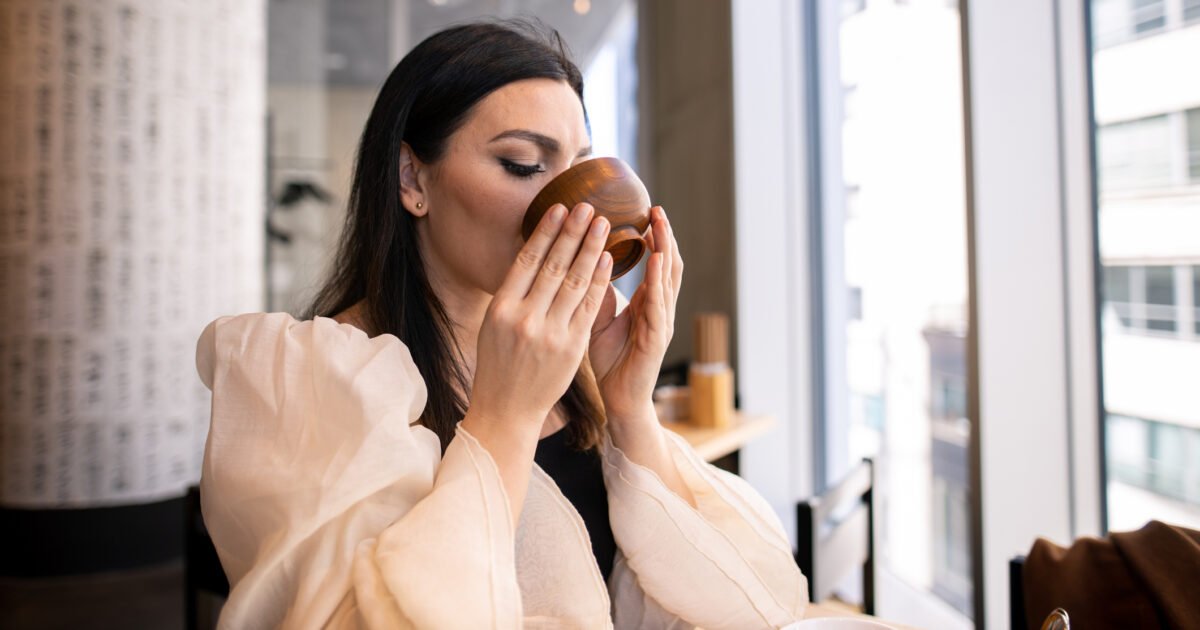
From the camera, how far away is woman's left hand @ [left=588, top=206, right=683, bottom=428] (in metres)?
0.90

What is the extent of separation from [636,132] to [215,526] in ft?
11.3

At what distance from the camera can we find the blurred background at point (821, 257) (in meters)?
1.48

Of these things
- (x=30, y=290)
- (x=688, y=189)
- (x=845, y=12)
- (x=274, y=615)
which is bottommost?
(x=274, y=615)

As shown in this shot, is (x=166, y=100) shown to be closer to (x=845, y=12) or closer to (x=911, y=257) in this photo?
(x=845, y=12)

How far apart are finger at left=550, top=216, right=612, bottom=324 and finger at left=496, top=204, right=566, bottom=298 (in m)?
0.03

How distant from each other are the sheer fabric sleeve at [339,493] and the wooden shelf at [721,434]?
1251 mm

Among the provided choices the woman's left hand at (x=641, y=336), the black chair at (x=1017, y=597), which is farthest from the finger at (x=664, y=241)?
the black chair at (x=1017, y=597)

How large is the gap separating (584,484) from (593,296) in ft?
1.31

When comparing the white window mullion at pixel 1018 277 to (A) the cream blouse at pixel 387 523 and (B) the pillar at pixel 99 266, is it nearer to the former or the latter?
(A) the cream blouse at pixel 387 523

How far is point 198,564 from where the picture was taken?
1.14 meters

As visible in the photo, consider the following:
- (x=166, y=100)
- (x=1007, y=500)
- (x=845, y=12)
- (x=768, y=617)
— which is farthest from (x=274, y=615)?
(x=166, y=100)

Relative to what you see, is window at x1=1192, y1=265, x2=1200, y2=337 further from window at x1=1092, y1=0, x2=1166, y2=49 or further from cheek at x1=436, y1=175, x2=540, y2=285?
cheek at x1=436, y1=175, x2=540, y2=285

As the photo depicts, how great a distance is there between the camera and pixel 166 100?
110 inches

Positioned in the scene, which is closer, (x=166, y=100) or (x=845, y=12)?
(x=845, y=12)
